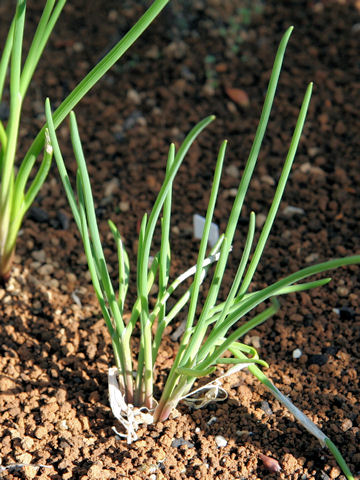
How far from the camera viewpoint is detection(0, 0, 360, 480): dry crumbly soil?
1.32m

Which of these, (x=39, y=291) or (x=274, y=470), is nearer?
(x=274, y=470)

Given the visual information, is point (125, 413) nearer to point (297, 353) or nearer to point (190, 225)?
point (297, 353)

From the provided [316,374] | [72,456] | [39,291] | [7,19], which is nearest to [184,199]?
[39,291]

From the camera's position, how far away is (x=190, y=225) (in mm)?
1850

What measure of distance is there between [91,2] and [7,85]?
1.58ft

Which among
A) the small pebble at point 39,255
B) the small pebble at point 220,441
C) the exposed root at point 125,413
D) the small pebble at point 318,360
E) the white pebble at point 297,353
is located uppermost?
the small pebble at point 39,255

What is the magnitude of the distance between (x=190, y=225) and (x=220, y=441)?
68cm

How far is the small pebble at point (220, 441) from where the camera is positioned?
1330 millimetres

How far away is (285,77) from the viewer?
2.24 m

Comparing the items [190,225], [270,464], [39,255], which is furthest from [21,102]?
[270,464]

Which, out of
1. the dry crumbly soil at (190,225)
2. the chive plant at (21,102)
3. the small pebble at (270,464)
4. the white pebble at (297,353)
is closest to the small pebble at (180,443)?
the dry crumbly soil at (190,225)

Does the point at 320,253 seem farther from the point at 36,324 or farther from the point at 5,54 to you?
the point at 5,54

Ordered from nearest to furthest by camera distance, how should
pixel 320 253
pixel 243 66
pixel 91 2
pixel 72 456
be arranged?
pixel 72 456
pixel 320 253
pixel 243 66
pixel 91 2

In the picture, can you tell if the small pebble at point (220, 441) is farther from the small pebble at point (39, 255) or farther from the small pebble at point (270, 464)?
the small pebble at point (39, 255)
